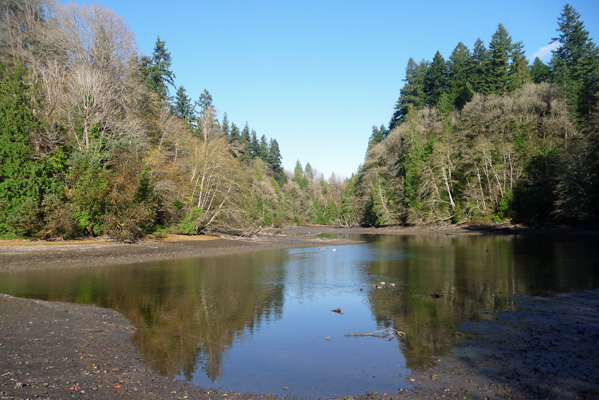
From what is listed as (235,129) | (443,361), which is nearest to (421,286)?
(443,361)

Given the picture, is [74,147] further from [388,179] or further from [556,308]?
[388,179]

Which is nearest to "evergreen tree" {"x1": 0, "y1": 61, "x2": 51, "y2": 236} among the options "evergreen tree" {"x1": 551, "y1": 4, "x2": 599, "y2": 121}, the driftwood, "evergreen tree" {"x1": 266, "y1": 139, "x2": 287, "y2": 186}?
the driftwood

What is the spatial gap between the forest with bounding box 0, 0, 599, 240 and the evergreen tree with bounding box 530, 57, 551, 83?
357 mm

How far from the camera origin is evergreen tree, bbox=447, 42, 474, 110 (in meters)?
74.7

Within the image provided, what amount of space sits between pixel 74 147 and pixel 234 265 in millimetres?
18795

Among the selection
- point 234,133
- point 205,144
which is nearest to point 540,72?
point 205,144

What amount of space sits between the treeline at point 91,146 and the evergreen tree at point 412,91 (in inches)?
1950

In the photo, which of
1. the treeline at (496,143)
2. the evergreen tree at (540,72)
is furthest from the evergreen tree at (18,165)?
the evergreen tree at (540,72)

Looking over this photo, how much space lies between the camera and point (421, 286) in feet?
63.5

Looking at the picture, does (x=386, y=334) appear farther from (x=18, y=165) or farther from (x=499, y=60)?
(x=499, y=60)

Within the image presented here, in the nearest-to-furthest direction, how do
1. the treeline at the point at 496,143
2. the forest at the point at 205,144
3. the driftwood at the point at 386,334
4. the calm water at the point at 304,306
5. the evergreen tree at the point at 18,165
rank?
the calm water at the point at 304,306 < the driftwood at the point at 386,334 < the evergreen tree at the point at 18,165 < the forest at the point at 205,144 < the treeline at the point at 496,143

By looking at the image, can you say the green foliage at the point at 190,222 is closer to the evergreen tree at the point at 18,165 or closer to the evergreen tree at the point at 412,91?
the evergreen tree at the point at 18,165

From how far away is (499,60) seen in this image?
6862cm

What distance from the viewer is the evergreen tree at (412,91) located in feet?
278
